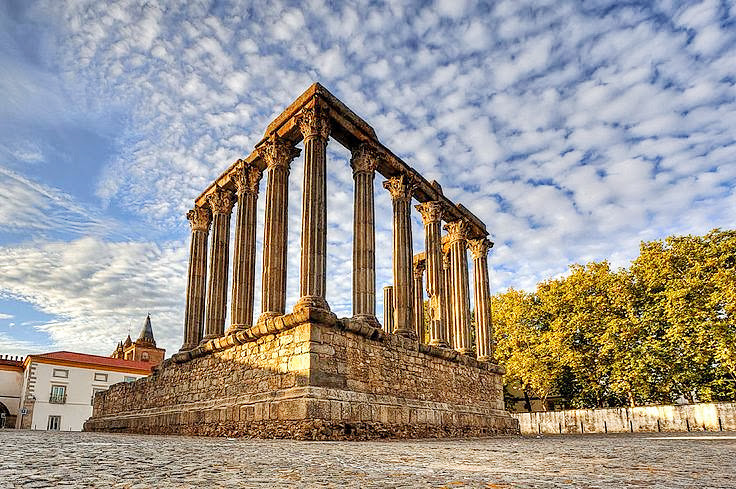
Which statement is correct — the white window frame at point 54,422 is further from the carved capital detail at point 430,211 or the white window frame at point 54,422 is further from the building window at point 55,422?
the carved capital detail at point 430,211

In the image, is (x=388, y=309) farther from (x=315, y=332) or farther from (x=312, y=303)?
(x=315, y=332)

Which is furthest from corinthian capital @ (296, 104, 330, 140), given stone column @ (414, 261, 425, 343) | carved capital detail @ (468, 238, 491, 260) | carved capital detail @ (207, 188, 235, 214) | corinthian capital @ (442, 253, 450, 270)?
carved capital detail @ (468, 238, 491, 260)

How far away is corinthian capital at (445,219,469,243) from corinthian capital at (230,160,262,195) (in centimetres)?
884

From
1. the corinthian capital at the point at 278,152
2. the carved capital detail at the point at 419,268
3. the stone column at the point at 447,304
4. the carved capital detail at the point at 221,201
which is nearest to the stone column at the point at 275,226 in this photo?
the corinthian capital at the point at 278,152

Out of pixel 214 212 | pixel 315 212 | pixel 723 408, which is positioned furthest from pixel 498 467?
→ pixel 723 408

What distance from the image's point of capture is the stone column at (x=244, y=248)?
650 inches

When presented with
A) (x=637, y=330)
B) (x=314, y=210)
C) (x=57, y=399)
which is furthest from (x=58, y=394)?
(x=637, y=330)

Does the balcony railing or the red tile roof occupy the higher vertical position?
the red tile roof

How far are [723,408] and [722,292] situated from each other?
516 cm

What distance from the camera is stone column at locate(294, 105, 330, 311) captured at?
13703 mm

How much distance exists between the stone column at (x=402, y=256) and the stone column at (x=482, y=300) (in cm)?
685

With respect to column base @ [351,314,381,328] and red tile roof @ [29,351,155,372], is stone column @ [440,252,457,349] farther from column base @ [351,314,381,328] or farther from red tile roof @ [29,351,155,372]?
red tile roof @ [29,351,155,372]

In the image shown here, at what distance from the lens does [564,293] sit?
102 feet

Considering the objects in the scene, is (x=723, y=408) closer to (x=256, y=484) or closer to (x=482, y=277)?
(x=482, y=277)
